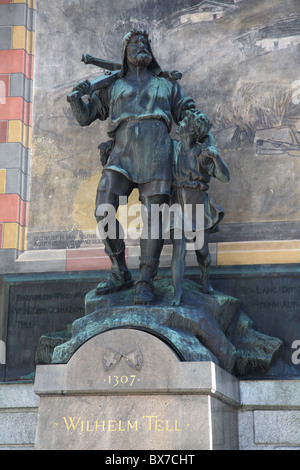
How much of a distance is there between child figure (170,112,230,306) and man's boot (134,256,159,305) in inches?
10.8

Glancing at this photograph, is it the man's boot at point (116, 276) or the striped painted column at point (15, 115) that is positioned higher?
the striped painted column at point (15, 115)

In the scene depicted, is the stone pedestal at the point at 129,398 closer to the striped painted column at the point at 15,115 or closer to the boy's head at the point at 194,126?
the boy's head at the point at 194,126

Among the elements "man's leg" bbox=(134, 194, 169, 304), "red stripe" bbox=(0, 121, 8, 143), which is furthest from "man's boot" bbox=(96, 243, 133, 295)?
"red stripe" bbox=(0, 121, 8, 143)

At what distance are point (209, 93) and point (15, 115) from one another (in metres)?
2.13

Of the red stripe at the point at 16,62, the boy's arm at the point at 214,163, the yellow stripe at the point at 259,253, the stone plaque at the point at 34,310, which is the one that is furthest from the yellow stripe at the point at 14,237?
the boy's arm at the point at 214,163

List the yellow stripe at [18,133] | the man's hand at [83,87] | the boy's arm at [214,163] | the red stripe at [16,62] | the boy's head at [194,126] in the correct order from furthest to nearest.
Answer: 1. the red stripe at [16,62]
2. the yellow stripe at [18,133]
3. the man's hand at [83,87]
4. the boy's head at [194,126]
5. the boy's arm at [214,163]

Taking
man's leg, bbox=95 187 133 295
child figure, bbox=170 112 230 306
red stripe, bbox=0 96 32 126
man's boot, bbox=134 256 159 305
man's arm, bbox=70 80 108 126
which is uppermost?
red stripe, bbox=0 96 32 126

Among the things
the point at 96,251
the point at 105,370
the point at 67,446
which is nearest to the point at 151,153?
the point at 96,251

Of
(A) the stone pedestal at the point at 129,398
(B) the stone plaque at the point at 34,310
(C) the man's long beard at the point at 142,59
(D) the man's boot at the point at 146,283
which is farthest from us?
(B) the stone plaque at the point at 34,310

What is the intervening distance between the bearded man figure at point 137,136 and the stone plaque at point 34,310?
31.2 inches

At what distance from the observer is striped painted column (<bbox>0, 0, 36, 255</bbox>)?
7906mm

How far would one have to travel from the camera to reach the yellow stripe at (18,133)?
26.8ft

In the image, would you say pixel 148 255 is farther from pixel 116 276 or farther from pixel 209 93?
pixel 209 93

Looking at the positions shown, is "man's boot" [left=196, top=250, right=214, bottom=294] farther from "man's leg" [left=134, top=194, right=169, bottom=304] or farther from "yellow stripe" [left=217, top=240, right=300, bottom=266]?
"yellow stripe" [left=217, top=240, right=300, bottom=266]
